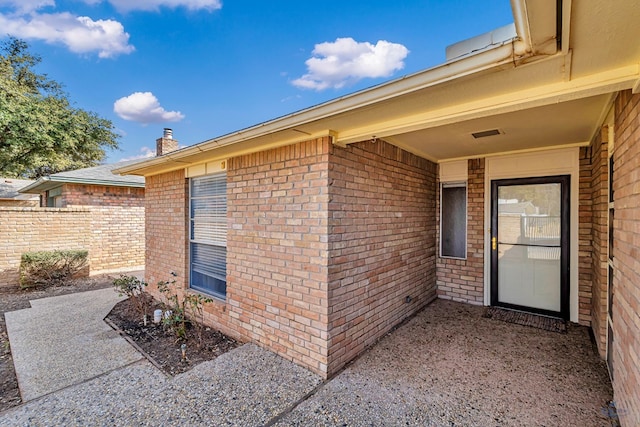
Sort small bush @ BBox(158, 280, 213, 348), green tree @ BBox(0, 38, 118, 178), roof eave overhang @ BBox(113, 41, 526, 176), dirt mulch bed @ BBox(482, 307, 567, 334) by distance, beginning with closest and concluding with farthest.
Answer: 1. roof eave overhang @ BBox(113, 41, 526, 176)
2. small bush @ BBox(158, 280, 213, 348)
3. dirt mulch bed @ BBox(482, 307, 567, 334)
4. green tree @ BBox(0, 38, 118, 178)

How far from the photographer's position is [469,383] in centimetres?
285

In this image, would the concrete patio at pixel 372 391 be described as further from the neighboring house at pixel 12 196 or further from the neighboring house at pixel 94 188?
the neighboring house at pixel 12 196

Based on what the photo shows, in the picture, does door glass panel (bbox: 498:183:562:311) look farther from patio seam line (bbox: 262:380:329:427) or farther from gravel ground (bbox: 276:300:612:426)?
patio seam line (bbox: 262:380:329:427)

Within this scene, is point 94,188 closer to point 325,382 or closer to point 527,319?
point 325,382

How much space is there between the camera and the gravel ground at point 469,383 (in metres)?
2.39

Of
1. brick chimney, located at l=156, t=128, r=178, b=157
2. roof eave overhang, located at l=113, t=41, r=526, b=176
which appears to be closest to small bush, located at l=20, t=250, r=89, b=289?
brick chimney, located at l=156, t=128, r=178, b=157

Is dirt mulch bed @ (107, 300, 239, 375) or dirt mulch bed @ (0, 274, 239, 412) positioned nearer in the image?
dirt mulch bed @ (0, 274, 239, 412)

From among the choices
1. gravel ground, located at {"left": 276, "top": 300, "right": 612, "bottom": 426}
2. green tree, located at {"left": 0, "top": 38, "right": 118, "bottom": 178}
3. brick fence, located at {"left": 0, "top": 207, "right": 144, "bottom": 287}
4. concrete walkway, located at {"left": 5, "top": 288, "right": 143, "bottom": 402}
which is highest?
green tree, located at {"left": 0, "top": 38, "right": 118, "bottom": 178}

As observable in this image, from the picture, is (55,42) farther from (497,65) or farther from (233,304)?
(497,65)

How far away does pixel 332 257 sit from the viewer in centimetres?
305

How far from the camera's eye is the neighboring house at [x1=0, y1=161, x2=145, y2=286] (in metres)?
7.36

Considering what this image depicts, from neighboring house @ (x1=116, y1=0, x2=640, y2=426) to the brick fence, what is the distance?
13.2 feet

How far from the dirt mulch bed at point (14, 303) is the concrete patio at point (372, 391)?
468 mm

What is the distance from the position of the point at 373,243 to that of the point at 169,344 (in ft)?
9.73
